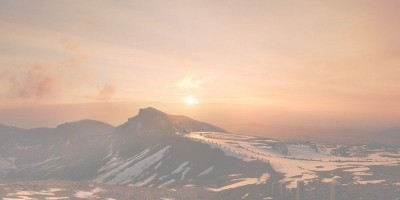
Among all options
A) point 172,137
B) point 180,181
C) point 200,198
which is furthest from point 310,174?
point 172,137

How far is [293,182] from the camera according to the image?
82875 millimetres

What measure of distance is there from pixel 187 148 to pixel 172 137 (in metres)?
30.4

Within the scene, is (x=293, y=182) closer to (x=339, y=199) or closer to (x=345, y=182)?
(x=345, y=182)

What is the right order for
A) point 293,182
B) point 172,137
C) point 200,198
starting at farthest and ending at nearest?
1. point 172,137
2. point 293,182
3. point 200,198

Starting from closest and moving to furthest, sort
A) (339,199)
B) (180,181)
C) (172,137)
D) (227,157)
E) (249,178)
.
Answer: (339,199) < (249,178) < (180,181) < (227,157) < (172,137)

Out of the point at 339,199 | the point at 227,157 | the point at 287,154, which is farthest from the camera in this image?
the point at 287,154

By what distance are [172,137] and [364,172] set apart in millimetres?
110396

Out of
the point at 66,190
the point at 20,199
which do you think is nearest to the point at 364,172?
the point at 66,190

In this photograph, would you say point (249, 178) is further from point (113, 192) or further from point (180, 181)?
point (113, 192)

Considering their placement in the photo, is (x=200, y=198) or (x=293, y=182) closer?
(x=200, y=198)

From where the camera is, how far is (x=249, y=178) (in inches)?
3976

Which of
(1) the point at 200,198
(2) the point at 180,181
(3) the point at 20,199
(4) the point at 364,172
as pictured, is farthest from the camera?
(2) the point at 180,181

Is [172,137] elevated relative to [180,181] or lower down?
elevated

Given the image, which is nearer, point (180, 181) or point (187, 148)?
point (180, 181)
